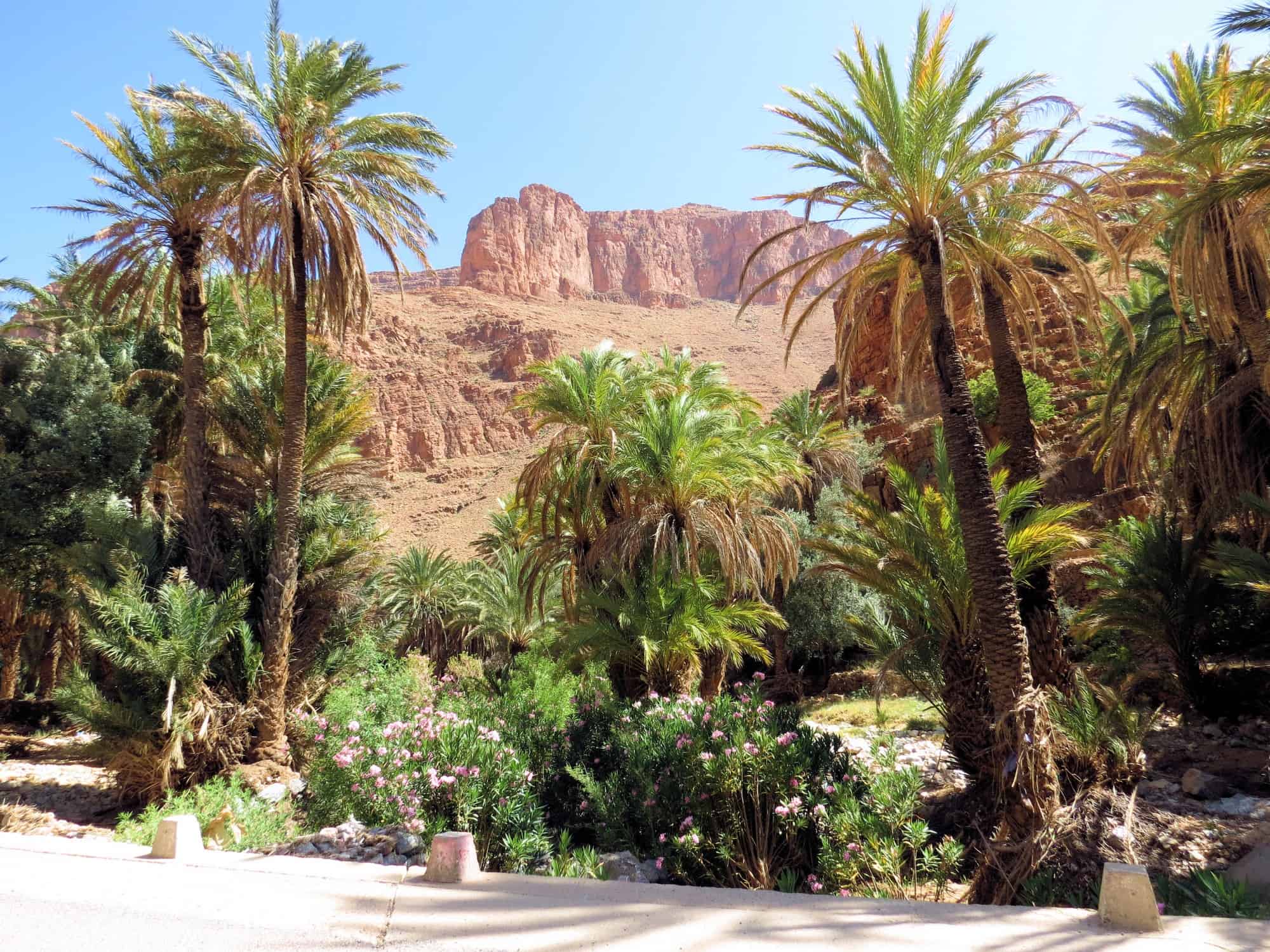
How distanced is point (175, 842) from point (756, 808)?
4859mm

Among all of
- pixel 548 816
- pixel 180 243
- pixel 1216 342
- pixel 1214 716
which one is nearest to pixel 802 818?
pixel 548 816

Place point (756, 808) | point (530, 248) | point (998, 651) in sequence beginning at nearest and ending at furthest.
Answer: point (756, 808), point (998, 651), point (530, 248)

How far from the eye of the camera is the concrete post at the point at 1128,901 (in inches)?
132

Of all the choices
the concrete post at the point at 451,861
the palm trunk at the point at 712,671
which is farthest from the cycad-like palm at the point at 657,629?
the concrete post at the point at 451,861

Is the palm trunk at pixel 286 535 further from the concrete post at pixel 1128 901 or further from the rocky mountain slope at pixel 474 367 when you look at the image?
the rocky mountain slope at pixel 474 367

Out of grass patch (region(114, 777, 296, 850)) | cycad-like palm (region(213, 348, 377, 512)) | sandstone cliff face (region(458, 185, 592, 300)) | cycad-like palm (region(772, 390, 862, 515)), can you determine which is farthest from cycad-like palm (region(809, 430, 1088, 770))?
sandstone cliff face (region(458, 185, 592, 300))

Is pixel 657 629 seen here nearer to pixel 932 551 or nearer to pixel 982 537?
pixel 932 551

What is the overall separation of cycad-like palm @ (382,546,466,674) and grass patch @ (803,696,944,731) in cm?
1633

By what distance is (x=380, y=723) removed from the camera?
430 inches

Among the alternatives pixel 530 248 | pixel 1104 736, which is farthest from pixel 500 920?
pixel 530 248

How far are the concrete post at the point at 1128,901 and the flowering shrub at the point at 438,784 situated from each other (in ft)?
16.5

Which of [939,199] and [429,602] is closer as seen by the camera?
[939,199]

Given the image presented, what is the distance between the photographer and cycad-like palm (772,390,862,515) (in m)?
30.6

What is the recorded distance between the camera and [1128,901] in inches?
A: 133
